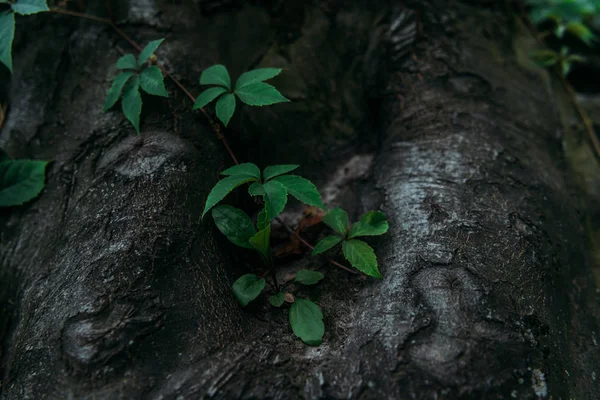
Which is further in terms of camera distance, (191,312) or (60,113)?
(60,113)

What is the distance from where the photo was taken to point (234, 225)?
1.49 m

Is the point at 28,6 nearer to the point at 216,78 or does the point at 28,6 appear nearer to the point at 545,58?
the point at 216,78

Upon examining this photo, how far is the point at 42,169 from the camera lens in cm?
178

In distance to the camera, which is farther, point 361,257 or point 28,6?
point 28,6

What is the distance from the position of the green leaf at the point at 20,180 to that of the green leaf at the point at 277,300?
3.39ft

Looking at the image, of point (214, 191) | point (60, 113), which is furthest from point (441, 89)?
point (60, 113)

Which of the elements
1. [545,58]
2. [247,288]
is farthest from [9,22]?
[545,58]

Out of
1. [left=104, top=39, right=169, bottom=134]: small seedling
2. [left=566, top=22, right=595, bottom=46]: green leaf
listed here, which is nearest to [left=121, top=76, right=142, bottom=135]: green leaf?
[left=104, top=39, right=169, bottom=134]: small seedling

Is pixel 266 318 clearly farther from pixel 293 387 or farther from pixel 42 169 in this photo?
pixel 42 169

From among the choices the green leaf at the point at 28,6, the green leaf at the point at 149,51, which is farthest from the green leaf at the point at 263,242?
the green leaf at the point at 28,6

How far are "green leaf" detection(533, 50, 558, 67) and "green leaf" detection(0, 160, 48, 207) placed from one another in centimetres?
251

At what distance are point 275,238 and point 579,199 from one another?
137 cm

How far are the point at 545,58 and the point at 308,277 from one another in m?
1.96

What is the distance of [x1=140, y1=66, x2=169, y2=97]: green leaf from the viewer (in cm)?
157
